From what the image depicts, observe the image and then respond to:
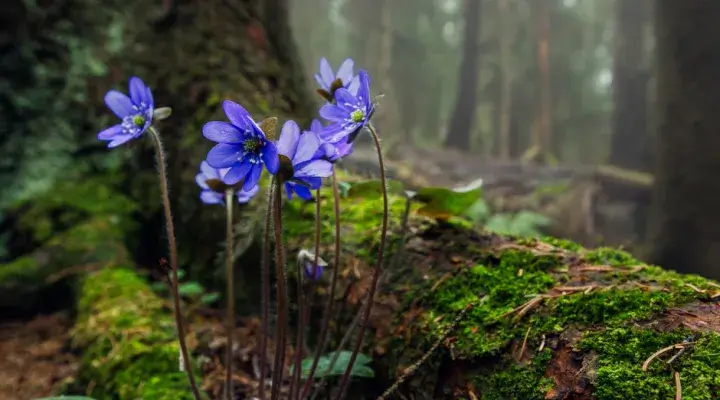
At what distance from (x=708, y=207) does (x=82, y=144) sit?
17.4 feet

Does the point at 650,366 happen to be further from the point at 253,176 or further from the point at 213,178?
the point at 213,178

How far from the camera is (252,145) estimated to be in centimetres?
134

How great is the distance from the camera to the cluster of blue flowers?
1.30m

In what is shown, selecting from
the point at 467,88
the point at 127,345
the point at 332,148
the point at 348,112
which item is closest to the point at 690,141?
the point at 348,112

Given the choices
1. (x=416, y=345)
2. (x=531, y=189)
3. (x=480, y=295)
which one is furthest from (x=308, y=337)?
(x=531, y=189)

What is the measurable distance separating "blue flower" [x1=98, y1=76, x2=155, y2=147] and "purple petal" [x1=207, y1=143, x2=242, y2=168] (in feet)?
1.24

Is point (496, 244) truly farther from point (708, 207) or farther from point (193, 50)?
point (708, 207)

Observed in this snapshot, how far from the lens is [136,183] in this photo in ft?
12.3

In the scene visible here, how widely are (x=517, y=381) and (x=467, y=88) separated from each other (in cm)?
1796

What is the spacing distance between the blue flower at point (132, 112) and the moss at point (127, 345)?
0.94 meters

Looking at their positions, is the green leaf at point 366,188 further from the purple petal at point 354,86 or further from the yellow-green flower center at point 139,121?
the yellow-green flower center at point 139,121

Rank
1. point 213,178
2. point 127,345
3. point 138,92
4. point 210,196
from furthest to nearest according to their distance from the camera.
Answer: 1. point 127,345
2. point 210,196
3. point 213,178
4. point 138,92

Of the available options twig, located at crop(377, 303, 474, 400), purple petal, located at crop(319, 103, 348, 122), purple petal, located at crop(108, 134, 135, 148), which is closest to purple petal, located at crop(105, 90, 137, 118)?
purple petal, located at crop(108, 134, 135, 148)

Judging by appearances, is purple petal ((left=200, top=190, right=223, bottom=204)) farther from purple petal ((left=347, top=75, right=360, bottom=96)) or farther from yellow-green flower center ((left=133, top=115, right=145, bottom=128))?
purple petal ((left=347, top=75, right=360, bottom=96))
